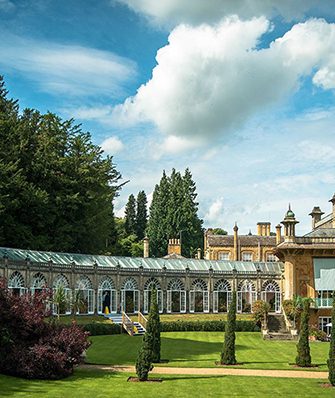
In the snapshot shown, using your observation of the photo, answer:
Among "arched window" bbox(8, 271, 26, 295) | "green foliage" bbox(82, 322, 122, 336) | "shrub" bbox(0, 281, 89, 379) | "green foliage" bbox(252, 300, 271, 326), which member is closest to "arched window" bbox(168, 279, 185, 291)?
"green foliage" bbox(252, 300, 271, 326)

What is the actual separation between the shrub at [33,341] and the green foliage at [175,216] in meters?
63.7

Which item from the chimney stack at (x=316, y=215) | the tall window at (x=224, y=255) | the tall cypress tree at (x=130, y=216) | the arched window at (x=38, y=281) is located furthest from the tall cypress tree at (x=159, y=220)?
the arched window at (x=38, y=281)

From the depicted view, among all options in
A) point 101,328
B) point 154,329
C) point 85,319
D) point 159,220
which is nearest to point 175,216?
point 159,220

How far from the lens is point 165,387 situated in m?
23.9

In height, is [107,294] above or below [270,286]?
below

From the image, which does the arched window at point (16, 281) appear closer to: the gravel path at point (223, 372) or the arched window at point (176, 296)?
the arched window at point (176, 296)

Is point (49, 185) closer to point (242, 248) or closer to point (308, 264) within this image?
point (308, 264)

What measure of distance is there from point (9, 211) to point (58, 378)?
2922 cm

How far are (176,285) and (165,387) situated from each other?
31.3 meters

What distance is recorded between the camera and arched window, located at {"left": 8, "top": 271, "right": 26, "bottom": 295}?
1711 inches

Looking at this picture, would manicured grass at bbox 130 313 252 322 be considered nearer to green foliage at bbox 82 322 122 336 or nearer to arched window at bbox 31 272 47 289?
green foliage at bbox 82 322 122 336

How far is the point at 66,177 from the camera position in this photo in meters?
58.3

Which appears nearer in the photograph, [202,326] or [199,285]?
[202,326]

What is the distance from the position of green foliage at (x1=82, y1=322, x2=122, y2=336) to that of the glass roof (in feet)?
21.8
